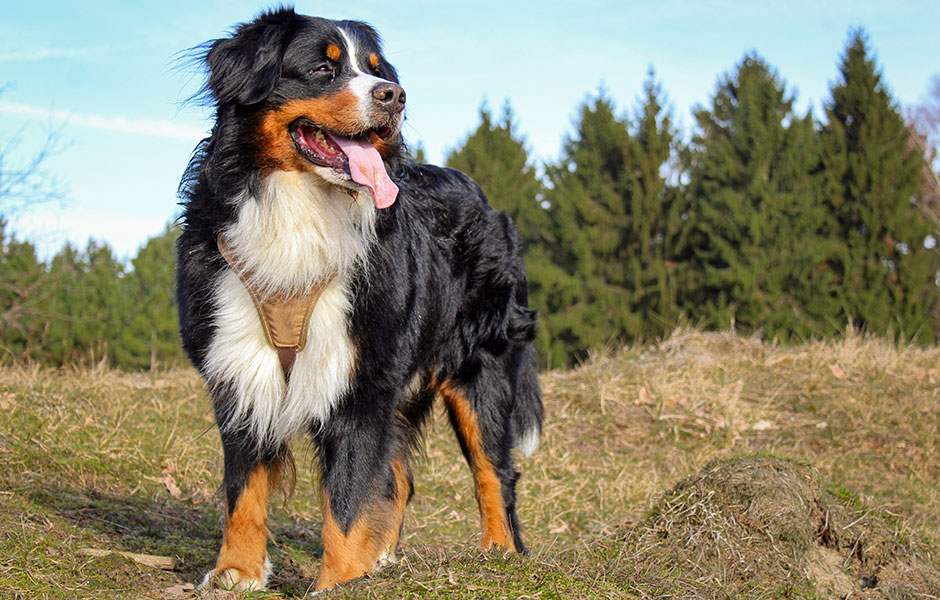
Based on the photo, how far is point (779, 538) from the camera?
3.73 meters

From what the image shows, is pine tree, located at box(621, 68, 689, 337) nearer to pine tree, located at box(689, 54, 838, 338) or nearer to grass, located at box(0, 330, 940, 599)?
pine tree, located at box(689, 54, 838, 338)

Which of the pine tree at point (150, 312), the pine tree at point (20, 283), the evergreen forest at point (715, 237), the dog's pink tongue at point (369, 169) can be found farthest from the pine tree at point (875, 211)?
the dog's pink tongue at point (369, 169)

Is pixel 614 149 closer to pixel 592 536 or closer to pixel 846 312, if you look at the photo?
pixel 846 312

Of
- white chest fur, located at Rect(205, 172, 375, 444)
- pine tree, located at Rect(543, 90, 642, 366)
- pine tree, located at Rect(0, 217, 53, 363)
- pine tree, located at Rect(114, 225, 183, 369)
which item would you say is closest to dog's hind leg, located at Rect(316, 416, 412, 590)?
white chest fur, located at Rect(205, 172, 375, 444)

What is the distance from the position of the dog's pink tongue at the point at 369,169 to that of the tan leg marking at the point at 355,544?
1121 millimetres

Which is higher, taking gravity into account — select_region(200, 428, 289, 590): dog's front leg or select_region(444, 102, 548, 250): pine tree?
select_region(444, 102, 548, 250): pine tree

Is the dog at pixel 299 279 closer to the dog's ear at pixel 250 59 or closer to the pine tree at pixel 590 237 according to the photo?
the dog's ear at pixel 250 59

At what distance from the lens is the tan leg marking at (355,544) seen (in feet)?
9.57

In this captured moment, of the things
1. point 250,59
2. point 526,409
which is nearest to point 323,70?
point 250,59

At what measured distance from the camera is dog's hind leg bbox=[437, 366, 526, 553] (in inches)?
158

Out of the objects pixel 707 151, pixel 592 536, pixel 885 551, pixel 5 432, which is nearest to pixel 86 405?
pixel 5 432

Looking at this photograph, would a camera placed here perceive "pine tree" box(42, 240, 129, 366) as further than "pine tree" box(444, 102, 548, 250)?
No

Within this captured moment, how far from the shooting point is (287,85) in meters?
3.10

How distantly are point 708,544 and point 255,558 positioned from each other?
1948 mm
